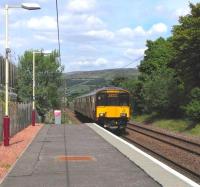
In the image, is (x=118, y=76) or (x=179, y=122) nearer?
(x=179, y=122)

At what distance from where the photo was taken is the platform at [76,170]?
12.2 metres

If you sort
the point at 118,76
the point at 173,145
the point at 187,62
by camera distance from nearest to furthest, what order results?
the point at 173,145 → the point at 187,62 → the point at 118,76

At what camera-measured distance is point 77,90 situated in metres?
153

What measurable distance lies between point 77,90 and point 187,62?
357 ft

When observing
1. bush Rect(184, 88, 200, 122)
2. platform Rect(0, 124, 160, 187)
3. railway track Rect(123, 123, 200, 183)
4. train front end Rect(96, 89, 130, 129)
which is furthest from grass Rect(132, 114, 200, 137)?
platform Rect(0, 124, 160, 187)

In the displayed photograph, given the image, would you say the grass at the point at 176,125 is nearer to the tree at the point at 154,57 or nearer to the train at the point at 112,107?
the train at the point at 112,107

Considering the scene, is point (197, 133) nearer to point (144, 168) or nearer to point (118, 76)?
point (144, 168)

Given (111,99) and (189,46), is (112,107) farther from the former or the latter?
(189,46)

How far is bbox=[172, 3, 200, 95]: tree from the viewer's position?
43.5 metres

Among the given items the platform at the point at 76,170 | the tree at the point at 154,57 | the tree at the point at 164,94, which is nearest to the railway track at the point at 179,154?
the platform at the point at 76,170

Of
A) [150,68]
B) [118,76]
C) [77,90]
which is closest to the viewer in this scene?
[150,68]

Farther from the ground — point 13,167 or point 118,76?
point 118,76

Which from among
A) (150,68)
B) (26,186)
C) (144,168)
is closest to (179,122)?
(150,68)

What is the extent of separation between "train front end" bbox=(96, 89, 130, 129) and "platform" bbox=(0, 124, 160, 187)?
18923 millimetres
